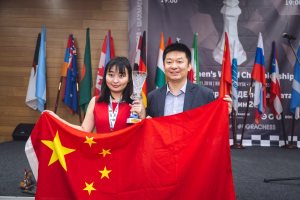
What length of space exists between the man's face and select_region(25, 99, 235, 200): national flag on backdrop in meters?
0.22

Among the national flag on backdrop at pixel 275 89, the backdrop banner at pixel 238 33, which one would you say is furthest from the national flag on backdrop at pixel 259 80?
the backdrop banner at pixel 238 33

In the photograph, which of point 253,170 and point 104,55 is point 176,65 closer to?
point 253,170

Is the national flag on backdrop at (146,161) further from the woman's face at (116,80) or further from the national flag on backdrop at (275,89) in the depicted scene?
the national flag on backdrop at (275,89)

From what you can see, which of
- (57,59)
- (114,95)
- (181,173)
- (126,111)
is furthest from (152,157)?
(57,59)

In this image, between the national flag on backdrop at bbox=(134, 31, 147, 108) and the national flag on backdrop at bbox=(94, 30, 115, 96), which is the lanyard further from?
the national flag on backdrop at bbox=(94, 30, 115, 96)

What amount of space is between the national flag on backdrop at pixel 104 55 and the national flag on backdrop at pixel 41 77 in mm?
833

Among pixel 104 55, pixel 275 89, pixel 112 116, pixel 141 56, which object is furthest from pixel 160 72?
pixel 112 116

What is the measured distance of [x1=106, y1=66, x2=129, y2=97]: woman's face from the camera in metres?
1.76

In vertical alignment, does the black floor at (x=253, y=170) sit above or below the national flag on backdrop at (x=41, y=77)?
below

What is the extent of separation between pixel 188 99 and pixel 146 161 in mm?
425

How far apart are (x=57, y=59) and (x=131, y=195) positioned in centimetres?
399

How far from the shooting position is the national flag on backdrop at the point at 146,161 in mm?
1612

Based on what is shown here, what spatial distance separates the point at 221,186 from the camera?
1622mm

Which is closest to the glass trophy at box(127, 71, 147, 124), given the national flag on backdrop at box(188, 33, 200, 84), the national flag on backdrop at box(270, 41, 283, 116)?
the national flag on backdrop at box(188, 33, 200, 84)
